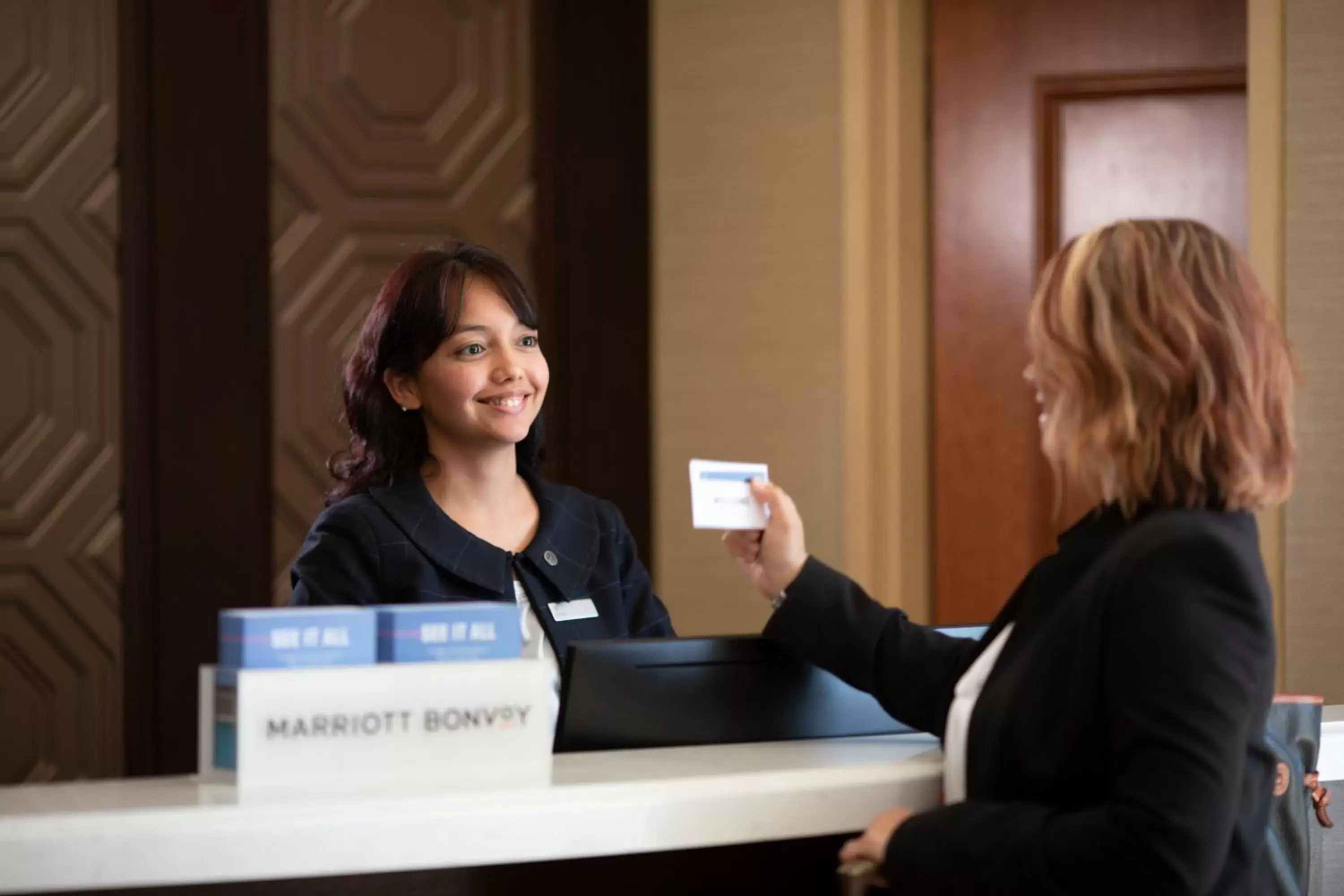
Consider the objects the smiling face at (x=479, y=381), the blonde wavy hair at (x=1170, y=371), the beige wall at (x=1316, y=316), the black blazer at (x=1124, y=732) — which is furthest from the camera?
the beige wall at (x=1316, y=316)

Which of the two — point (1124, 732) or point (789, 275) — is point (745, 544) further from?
point (789, 275)

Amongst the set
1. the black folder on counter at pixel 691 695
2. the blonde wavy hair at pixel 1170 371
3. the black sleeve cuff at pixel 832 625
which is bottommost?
the black folder on counter at pixel 691 695

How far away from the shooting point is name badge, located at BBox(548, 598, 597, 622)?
2242 millimetres

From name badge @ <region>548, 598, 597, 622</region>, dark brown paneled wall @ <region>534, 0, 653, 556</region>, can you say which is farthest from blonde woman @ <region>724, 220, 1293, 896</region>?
dark brown paneled wall @ <region>534, 0, 653, 556</region>

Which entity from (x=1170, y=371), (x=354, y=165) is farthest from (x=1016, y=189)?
(x=1170, y=371)

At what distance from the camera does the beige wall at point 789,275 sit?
370 cm

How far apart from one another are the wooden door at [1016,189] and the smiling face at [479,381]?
1728 millimetres

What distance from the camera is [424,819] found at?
131 cm

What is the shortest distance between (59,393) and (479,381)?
1739 millimetres

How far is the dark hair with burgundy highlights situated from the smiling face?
15 millimetres

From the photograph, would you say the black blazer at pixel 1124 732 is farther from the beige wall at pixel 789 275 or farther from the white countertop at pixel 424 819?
the beige wall at pixel 789 275

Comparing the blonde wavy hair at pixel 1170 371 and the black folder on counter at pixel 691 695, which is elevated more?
the blonde wavy hair at pixel 1170 371

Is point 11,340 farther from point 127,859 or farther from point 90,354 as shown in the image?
point 127,859

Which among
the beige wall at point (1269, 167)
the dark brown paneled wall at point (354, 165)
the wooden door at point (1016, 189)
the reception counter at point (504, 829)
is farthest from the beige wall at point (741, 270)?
the reception counter at point (504, 829)
